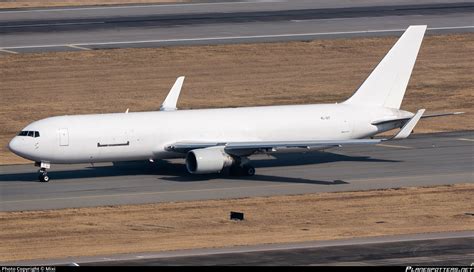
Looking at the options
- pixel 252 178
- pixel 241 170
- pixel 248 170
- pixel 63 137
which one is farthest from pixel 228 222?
pixel 63 137

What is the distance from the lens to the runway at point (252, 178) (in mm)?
61844

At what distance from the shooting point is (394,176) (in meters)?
66.6

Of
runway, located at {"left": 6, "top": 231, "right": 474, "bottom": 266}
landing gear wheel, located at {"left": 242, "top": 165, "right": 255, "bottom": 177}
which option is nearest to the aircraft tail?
landing gear wheel, located at {"left": 242, "top": 165, "right": 255, "bottom": 177}

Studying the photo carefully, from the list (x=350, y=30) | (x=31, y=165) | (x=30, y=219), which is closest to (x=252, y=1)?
(x=350, y=30)

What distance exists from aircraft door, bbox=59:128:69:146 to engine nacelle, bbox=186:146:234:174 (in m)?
6.28

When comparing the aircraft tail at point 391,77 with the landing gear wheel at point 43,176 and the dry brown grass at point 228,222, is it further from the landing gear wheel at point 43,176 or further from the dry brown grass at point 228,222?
the landing gear wheel at point 43,176

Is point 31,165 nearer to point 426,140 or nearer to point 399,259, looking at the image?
point 426,140

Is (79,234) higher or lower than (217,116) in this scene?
lower

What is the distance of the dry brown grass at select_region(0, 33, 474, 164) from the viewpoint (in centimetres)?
9412

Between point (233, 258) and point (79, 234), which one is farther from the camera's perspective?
point (79, 234)

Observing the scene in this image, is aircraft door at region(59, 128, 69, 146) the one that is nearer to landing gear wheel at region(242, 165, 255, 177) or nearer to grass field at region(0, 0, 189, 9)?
landing gear wheel at region(242, 165, 255, 177)

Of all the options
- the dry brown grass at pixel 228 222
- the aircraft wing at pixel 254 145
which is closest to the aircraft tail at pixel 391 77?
the aircraft wing at pixel 254 145

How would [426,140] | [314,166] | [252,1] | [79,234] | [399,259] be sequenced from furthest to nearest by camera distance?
[252,1] → [426,140] → [314,166] → [79,234] → [399,259]

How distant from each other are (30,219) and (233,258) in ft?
41.7
